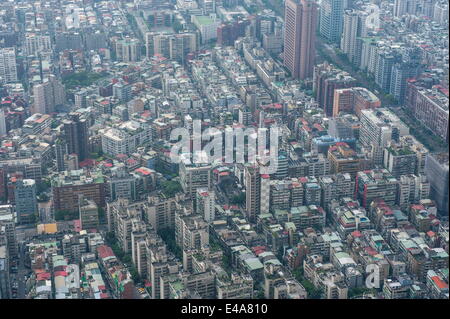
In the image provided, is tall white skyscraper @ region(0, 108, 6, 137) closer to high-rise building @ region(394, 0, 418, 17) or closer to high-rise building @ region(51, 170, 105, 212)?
high-rise building @ region(51, 170, 105, 212)

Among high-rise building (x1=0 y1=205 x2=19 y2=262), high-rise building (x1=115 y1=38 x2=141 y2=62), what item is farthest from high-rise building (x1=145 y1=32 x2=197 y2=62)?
high-rise building (x1=0 y1=205 x2=19 y2=262)

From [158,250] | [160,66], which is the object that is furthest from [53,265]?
[160,66]

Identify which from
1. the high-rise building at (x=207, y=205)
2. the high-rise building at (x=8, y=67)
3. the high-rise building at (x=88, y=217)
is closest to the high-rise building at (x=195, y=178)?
the high-rise building at (x=207, y=205)

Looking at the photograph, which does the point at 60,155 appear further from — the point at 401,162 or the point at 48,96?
the point at 401,162

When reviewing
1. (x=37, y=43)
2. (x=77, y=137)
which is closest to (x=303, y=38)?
(x=77, y=137)

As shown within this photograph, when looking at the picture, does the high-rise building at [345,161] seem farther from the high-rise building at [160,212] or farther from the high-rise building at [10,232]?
the high-rise building at [10,232]
